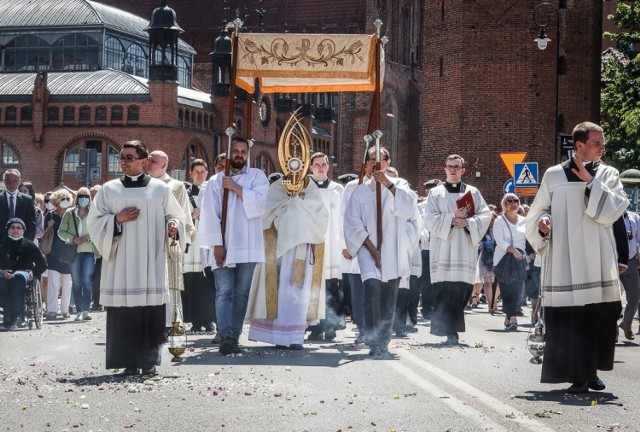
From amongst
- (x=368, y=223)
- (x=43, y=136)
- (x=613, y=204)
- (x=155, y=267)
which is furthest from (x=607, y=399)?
(x=43, y=136)

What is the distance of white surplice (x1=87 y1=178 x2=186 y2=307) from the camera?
11266mm

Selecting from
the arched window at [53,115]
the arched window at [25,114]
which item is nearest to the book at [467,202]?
the arched window at [53,115]

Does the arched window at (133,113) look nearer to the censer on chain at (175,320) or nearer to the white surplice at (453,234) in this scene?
the white surplice at (453,234)

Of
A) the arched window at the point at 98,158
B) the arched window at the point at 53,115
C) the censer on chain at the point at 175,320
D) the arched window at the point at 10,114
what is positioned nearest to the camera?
the censer on chain at the point at 175,320

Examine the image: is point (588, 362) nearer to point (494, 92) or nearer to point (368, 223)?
point (368, 223)

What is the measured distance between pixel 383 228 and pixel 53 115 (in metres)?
53.0

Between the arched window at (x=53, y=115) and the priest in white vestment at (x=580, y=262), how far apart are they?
56.4 metres

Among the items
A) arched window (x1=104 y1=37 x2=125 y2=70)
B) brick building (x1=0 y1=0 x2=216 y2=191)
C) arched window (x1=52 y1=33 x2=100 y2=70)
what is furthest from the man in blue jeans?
arched window (x1=104 y1=37 x2=125 y2=70)

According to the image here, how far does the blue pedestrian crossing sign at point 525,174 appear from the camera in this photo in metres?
31.8

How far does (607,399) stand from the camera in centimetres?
970

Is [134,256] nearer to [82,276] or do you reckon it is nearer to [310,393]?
[310,393]

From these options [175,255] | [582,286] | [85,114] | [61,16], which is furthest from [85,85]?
[582,286]

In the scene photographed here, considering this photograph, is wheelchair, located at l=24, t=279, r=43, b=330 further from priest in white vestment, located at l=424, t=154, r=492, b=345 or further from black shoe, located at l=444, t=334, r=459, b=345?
black shoe, located at l=444, t=334, r=459, b=345

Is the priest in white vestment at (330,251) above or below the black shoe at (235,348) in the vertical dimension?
above
